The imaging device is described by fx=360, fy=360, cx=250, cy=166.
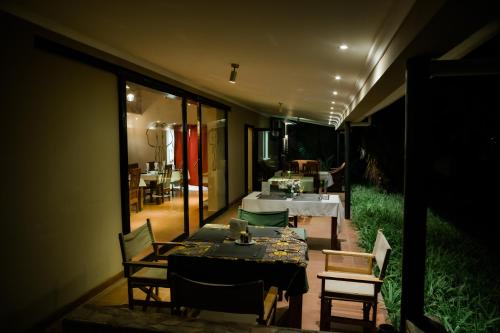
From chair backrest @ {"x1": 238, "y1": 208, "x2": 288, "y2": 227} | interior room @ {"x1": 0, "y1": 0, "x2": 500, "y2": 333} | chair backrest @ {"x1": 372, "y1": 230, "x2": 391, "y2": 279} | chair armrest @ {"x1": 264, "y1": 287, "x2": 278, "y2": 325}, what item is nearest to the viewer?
interior room @ {"x1": 0, "y1": 0, "x2": 500, "y2": 333}


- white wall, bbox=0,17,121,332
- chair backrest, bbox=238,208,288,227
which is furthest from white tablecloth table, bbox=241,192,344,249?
white wall, bbox=0,17,121,332

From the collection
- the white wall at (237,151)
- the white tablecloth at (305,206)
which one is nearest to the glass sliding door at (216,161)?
the white wall at (237,151)

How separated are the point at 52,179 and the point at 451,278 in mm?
3842

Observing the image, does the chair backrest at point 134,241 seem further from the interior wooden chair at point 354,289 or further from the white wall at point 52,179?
the interior wooden chair at point 354,289

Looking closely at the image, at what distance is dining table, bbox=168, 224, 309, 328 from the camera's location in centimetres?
252

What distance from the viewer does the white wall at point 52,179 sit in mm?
2607

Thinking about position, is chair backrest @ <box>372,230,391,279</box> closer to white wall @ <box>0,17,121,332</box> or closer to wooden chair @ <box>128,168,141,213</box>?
white wall @ <box>0,17,121,332</box>

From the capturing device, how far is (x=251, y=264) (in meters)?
2.54

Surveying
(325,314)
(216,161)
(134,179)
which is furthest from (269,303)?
(216,161)

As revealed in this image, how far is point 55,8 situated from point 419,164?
8.87ft

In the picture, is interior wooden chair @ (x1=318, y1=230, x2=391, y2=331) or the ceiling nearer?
the ceiling

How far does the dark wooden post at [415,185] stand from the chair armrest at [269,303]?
2.89 feet

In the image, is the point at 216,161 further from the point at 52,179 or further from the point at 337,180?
the point at 52,179

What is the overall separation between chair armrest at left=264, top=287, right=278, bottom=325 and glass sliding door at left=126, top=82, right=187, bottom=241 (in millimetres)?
4071
